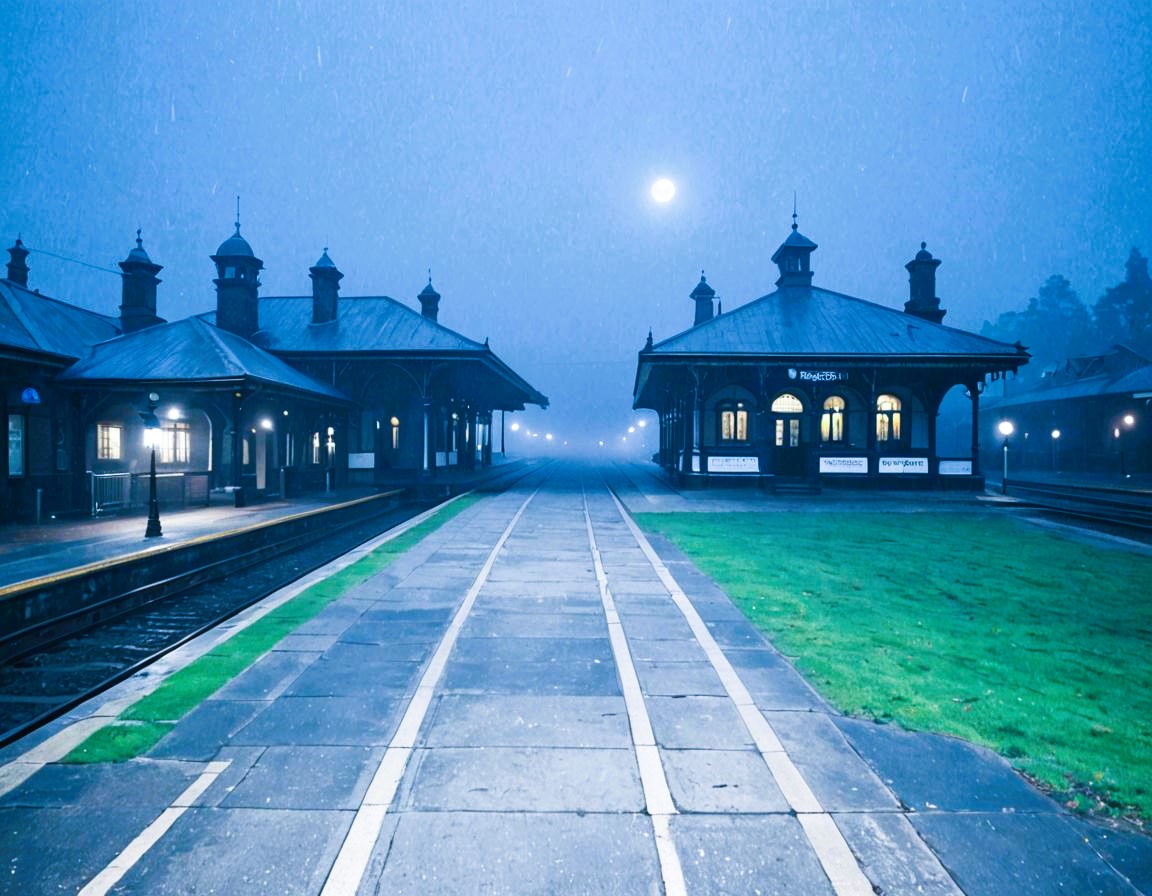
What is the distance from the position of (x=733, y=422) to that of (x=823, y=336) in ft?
17.8

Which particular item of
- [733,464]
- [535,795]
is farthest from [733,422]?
[535,795]

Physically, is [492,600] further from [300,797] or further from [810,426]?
[810,426]

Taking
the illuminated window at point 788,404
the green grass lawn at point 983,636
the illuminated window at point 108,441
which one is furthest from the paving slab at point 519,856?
the illuminated window at point 788,404

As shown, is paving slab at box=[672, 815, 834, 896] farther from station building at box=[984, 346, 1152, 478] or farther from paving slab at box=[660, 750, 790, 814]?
station building at box=[984, 346, 1152, 478]

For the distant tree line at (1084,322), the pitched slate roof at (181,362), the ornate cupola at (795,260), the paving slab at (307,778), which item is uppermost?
the distant tree line at (1084,322)

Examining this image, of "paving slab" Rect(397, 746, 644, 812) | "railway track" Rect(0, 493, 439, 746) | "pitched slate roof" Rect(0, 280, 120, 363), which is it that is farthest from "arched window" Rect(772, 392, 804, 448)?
"pitched slate roof" Rect(0, 280, 120, 363)

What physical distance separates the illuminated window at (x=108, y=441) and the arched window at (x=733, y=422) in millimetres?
23707

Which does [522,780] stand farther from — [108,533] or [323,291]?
[323,291]

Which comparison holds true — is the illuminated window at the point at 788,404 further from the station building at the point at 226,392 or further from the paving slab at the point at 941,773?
the paving slab at the point at 941,773

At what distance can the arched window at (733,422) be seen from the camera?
25.6 meters

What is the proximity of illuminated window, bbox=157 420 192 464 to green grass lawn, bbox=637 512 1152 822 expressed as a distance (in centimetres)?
2026

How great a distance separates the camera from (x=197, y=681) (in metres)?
→ 5.06

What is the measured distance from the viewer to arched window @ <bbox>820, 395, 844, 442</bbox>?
2528cm

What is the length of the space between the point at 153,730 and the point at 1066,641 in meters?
8.74
